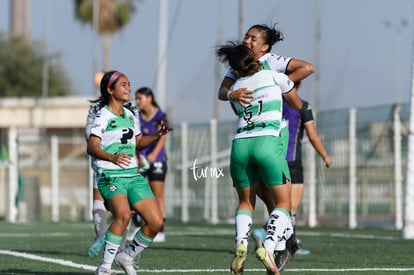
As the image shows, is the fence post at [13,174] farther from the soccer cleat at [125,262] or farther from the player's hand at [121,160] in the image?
the player's hand at [121,160]

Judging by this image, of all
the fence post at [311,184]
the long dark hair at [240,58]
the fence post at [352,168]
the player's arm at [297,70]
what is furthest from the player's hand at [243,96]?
the fence post at [311,184]

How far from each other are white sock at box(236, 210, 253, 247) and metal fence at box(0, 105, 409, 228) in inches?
463

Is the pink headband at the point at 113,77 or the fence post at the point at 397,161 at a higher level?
the pink headband at the point at 113,77

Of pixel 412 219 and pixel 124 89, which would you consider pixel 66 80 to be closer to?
pixel 412 219

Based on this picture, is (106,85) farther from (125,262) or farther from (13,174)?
(13,174)

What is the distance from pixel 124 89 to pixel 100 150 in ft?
2.20

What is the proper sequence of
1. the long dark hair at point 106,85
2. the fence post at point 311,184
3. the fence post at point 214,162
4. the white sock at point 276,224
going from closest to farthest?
the white sock at point 276,224
the long dark hair at point 106,85
the fence post at point 311,184
the fence post at point 214,162

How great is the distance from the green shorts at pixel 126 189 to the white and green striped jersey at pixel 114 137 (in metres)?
0.05

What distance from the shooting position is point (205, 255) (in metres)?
13.3

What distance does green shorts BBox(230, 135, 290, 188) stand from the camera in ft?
30.7

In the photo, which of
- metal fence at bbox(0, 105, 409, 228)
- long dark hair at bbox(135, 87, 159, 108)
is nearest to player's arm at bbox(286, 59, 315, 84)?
long dark hair at bbox(135, 87, 159, 108)

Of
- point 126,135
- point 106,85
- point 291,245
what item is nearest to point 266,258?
point 126,135

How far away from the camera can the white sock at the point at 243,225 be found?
9.34 metres

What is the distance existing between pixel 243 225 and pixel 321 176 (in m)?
14.3
